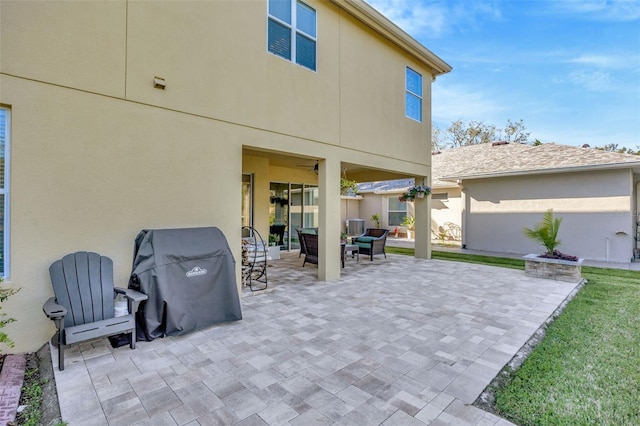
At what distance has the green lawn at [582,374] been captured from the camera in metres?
2.46

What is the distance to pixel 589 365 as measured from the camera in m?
3.30

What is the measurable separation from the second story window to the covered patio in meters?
5.02

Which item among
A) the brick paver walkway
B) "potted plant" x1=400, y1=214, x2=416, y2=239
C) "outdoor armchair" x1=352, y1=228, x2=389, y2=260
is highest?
"potted plant" x1=400, y1=214, x2=416, y2=239

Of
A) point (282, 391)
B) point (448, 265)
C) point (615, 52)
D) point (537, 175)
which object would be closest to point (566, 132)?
point (615, 52)

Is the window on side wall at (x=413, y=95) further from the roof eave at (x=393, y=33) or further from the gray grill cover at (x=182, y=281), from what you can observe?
the gray grill cover at (x=182, y=281)

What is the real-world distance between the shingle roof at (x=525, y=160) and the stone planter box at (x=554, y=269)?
14.6 ft

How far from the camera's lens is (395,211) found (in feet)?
62.0

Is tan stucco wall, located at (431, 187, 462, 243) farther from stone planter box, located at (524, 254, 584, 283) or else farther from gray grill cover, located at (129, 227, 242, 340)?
gray grill cover, located at (129, 227, 242, 340)

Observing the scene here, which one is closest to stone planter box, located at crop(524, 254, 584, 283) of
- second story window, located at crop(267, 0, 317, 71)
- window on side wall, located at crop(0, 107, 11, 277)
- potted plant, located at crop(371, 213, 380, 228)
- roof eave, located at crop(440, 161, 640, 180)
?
roof eave, located at crop(440, 161, 640, 180)

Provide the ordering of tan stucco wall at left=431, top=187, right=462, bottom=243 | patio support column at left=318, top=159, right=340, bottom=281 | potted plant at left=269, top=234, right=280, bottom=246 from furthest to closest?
tan stucco wall at left=431, top=187, right=462, bottom=243, potted plant at left=269, top=234, right=280, bottom=246, patio support column at left=318, top=159, right=340, bottom=281

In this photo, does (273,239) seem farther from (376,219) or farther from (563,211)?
(563,211)

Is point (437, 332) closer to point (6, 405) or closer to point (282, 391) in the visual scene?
point (282, 391)

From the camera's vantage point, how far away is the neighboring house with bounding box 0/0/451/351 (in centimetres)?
348

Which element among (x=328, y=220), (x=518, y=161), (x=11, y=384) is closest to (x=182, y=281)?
(x=11, y=384)
